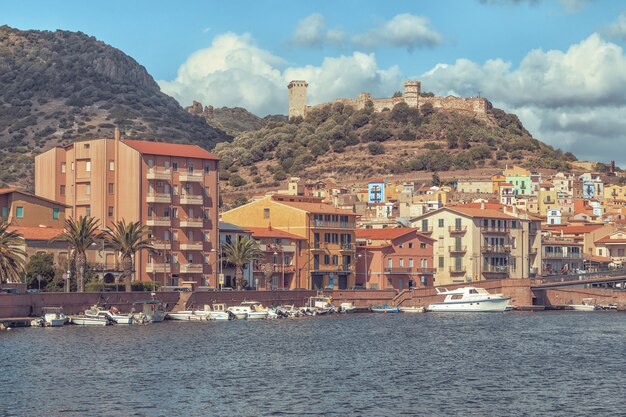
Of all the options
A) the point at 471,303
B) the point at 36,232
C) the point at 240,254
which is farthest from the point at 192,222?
the point at 471,303

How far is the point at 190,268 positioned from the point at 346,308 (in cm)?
1747

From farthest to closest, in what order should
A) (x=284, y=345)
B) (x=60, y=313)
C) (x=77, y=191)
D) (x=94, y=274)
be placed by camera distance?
(x=77, y=191) → (x=94, y=274) → (x=60, y=313) → (x=284, y=345)

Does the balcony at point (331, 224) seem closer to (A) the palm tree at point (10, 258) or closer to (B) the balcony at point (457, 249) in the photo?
(B) the balcony at point (457, 249)

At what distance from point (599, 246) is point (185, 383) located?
411ft

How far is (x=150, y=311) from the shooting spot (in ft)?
364

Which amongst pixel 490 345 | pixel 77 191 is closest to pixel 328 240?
pixel 77 191

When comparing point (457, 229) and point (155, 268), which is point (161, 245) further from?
point (457, 229)

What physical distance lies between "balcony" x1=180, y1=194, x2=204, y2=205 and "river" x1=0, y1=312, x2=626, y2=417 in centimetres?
2081

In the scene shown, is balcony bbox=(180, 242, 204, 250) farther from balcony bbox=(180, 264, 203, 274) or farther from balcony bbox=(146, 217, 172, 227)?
balcony bbox=(146, 217, 172, 227)

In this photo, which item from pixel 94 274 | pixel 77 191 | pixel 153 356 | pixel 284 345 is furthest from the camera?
pixel 77 191

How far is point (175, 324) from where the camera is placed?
108 meters

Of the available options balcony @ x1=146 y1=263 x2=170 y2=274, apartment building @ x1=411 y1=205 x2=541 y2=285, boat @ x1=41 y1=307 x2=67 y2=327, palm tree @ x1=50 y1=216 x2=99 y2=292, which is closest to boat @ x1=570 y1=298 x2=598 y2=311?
apartment building @ x1=411 y1=205 x2=541 y2=285

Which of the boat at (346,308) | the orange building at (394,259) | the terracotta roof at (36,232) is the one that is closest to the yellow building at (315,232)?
the orange building at (394,259)

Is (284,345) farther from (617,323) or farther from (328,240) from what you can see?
(328,240)
